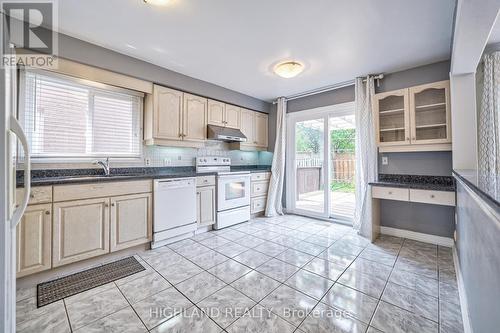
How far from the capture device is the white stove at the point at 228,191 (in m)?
3.52

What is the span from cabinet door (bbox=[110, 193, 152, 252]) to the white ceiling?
6.01 ft

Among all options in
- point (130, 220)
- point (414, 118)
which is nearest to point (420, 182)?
point (414, 118)

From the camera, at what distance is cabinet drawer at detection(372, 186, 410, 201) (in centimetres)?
271

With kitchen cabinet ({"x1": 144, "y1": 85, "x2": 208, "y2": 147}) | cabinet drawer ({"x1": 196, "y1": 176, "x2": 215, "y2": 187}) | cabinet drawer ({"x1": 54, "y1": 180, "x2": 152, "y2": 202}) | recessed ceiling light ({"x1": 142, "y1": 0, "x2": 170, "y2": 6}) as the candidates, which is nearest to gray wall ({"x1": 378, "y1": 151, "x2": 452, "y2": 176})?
cabinet drawer ({"x1": 196, "y1": 176, "x2": 215, "y2": 187})

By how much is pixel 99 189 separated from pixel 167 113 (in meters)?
1.41

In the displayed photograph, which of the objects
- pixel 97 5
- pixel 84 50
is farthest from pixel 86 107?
pixel 97 5

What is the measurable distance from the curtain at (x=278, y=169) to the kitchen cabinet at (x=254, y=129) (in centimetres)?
41

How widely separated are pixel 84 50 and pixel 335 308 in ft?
11.8

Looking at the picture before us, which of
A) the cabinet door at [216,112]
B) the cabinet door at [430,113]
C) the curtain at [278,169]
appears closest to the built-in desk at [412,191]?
the cabinet door at [430,113]

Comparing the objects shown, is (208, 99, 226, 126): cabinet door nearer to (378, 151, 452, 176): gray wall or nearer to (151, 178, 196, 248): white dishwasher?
(151, 178, 196, 248): white dishwasher

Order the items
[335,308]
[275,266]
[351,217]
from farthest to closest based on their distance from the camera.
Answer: [351,217]
[275,266]
[335,308]

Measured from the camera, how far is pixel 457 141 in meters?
2.48

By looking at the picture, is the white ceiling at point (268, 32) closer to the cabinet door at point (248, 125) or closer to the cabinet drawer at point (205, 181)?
the cabinet door at point (248, 125)

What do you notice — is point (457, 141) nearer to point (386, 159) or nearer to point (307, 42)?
point (386, 159)
